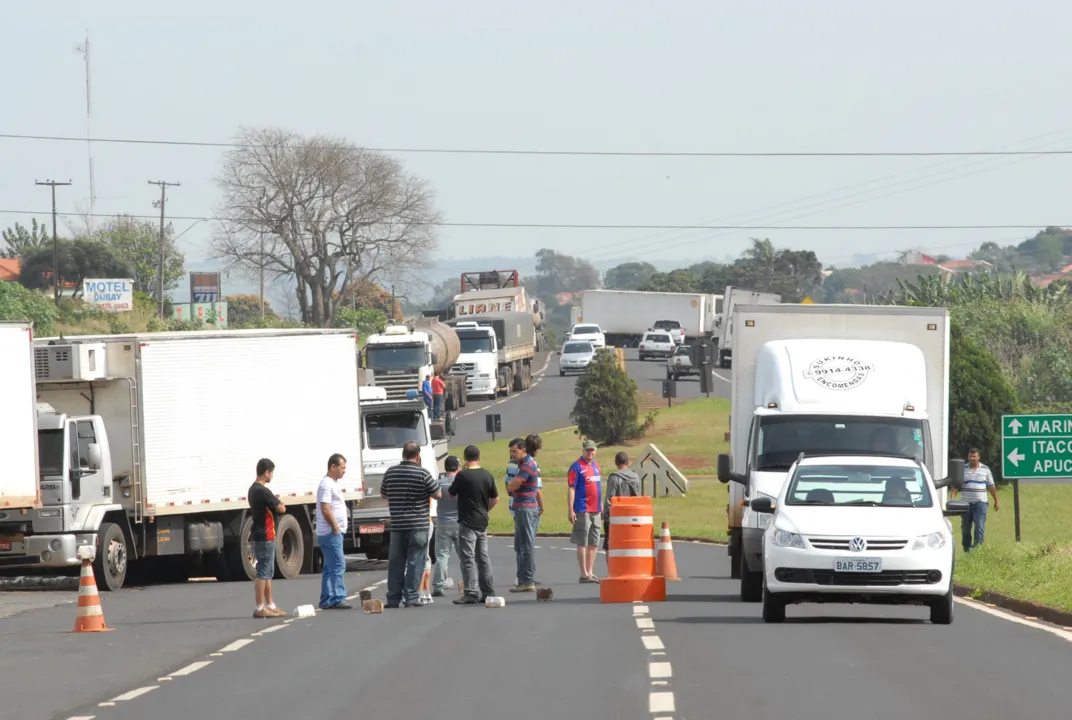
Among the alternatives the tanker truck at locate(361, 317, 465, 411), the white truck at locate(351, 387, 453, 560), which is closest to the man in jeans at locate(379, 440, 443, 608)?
the white truck at locate(351, 387, 453, 560)

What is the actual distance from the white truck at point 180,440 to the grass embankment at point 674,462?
6.98m

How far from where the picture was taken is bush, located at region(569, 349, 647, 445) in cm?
5650

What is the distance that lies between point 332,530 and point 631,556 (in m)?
3.42

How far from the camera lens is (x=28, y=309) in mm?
69875

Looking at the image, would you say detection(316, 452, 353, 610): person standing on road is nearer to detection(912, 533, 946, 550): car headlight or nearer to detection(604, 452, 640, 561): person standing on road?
detection(604, 452, 640, 561): person standing on road

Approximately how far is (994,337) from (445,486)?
6342 cm

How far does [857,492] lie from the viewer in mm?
17188

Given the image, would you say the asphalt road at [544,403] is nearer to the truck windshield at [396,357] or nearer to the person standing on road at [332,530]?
the truck windshield at [396,357]

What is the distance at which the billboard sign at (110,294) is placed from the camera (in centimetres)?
8569

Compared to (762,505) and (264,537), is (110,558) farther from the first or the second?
(762,505)

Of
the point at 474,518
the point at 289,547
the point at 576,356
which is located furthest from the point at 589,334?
the point at 474,518

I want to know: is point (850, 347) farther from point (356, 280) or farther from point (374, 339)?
point (356, 280)

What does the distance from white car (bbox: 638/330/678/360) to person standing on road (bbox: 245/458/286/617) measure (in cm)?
7492

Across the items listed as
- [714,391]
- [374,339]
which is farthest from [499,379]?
[374,339]
